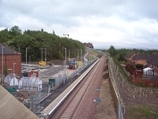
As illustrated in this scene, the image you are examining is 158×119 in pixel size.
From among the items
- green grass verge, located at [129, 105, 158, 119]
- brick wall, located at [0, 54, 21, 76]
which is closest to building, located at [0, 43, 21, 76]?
brick wall, located at [0, 54, 21, 76]

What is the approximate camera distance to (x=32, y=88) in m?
29.7

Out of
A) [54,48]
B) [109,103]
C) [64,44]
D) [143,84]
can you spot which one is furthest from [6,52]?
[64,44]

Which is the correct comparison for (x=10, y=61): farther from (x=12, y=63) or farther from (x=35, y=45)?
(x=35, y=45)

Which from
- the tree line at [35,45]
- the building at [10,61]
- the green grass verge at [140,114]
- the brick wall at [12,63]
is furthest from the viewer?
the tree line at [35,45]

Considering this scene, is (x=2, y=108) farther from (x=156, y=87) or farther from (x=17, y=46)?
(x=17, y=46)

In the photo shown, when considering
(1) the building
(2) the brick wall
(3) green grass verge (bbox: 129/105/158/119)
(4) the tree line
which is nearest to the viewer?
(3) green grass verge (bbox: 129/105/158/119)

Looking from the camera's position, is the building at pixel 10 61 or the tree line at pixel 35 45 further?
the tree line at pixel 35 45

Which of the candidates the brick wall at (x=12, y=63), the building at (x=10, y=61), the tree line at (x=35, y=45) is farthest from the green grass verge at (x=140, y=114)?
the tree line at (x=35, y=45)

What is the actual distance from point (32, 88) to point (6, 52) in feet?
59.9

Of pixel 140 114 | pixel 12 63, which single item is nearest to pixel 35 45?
pixel 12 63

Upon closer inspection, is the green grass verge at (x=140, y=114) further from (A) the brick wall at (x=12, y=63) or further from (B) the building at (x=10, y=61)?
(A) the brick wall at (x=12, y=63)

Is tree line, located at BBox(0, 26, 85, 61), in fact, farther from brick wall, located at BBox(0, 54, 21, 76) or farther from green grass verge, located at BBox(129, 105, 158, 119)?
green grass verge, located at BBox(129, 105, 158, 119)

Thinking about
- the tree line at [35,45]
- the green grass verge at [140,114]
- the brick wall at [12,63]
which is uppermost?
the tree line at [35,45]

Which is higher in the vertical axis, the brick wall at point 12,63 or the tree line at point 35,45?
the tree line at point 35,45
